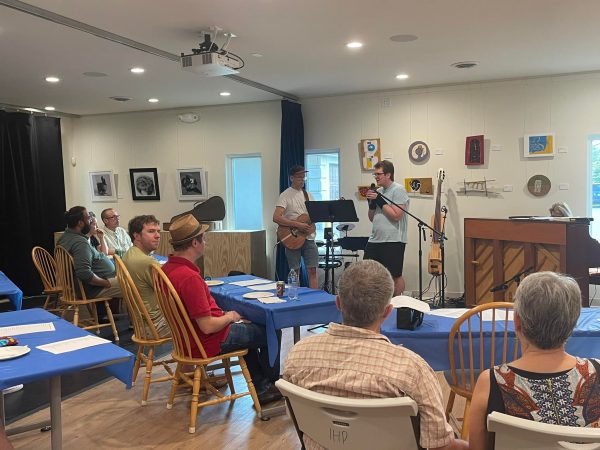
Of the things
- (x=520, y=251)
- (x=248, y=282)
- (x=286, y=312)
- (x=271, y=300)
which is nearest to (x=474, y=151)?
(x=520, y=251)

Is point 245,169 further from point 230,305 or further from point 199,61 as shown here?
point 230,305

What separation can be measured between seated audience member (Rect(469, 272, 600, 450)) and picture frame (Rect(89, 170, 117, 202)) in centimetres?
860

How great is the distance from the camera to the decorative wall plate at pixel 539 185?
258 inches

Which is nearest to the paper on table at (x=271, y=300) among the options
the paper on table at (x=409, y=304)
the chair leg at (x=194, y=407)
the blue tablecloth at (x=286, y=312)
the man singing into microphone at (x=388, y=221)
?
the blue tablecloth at (x=286, y=312)

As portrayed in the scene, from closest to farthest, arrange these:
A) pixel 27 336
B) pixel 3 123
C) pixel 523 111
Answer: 1. pixel 27 336
2. pixel 523 111
3. pixel 3 123

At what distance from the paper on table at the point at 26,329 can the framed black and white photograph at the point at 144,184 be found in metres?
6.43

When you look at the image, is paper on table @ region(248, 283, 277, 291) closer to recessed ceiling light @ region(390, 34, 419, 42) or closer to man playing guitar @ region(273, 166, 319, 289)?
man playing guitar @ region(273, 166, 319, 289)

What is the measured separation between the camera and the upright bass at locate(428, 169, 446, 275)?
254 inches

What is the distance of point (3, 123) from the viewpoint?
24.9 feet

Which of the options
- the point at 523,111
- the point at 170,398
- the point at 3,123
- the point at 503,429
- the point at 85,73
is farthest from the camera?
the point at 3,123

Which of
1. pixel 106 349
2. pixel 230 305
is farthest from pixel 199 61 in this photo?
pixel 106 349

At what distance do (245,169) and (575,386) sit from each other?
7.37 m

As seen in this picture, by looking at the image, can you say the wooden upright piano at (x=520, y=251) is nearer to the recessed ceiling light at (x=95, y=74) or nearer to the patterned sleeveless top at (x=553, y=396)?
the patterned sleeveless top at (x=553, y=396)

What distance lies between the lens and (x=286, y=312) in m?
3.19
